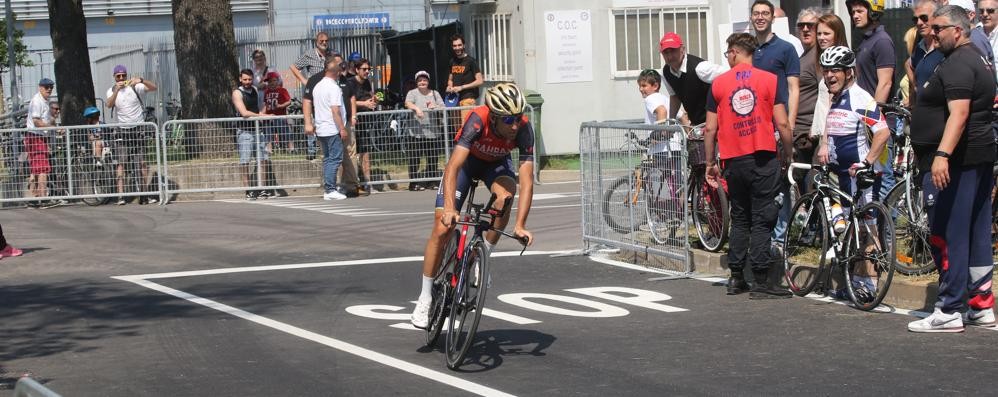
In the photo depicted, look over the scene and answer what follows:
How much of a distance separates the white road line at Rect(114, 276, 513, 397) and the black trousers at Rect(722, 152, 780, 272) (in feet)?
10.5

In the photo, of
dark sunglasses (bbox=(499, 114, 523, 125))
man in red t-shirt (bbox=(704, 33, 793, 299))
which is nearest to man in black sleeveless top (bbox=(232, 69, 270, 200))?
man in red t-shirt (bbox=(704, 33, 793, 299))

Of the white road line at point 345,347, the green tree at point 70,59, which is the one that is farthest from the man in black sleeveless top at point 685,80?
the green tree at point 70,59

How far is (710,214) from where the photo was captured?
12.5 m

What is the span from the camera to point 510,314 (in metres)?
10.6

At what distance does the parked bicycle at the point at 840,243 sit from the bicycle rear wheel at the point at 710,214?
110cm

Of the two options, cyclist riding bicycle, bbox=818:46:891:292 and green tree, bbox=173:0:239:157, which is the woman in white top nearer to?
green tree, bbox=173:0:239:157

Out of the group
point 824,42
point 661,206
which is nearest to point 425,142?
point 661,206

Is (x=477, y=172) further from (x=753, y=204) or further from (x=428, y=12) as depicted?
(x=428, y=12)

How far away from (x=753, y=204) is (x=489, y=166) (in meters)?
2.42

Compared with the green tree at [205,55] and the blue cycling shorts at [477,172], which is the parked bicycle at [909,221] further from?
the green tree at [205,55]

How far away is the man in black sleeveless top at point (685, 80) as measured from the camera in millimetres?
12961

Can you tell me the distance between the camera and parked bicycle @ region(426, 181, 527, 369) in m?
8.43

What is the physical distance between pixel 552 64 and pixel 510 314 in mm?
12638

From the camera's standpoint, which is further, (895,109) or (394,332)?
(895,109)
